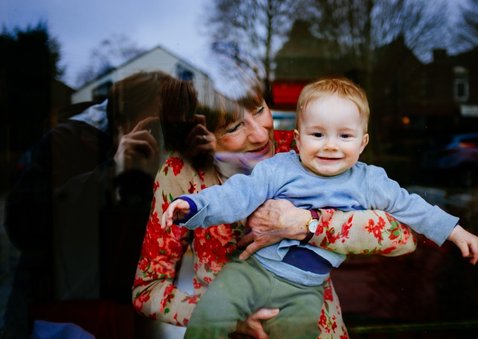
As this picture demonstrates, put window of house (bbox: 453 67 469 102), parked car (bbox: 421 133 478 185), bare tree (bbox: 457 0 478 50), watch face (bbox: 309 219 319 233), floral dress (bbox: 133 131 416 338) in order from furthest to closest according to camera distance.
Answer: parked car (bbox: 421 133 478 185)
window of house (bbox: 453 67 469 102)
bare tree (bbox: 457 0 478 50)
floral dress (bbox: 133 131 416 338)
watch face (bbox: 309 219 319 233)

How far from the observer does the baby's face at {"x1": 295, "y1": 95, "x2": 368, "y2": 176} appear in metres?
1.54

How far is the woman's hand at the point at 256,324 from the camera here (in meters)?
1.55

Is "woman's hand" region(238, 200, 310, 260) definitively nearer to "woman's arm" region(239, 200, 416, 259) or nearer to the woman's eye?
"woman's arm" region(239, 200, 416, 259)

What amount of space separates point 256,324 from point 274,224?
309 mm

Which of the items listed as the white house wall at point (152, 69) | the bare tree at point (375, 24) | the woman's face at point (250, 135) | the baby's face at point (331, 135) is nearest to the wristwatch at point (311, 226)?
the baby's face at point (331, 135)

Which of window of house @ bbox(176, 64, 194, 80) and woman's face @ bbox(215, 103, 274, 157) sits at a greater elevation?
window of house @ bbox(176, 64, 194, 80)

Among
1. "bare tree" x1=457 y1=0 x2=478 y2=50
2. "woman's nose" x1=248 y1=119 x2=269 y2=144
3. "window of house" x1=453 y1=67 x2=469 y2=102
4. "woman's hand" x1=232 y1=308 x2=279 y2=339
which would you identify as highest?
"bare tree" x1=457 y1=0 x2=478 y2=50

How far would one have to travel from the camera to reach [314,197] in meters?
1.57

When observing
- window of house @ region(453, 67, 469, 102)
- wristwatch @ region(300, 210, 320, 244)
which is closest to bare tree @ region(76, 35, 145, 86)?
wristwatch @ region(300, 210, 320, 244)

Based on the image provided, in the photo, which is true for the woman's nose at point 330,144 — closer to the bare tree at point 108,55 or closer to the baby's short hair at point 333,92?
the baby's short hair at point 333,92

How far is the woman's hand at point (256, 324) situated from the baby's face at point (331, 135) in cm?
44

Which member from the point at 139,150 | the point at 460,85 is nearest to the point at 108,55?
the point at 139,150

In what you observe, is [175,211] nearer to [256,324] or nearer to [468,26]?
[256,324]

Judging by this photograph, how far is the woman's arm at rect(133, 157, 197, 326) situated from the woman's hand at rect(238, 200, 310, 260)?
0.86ft
